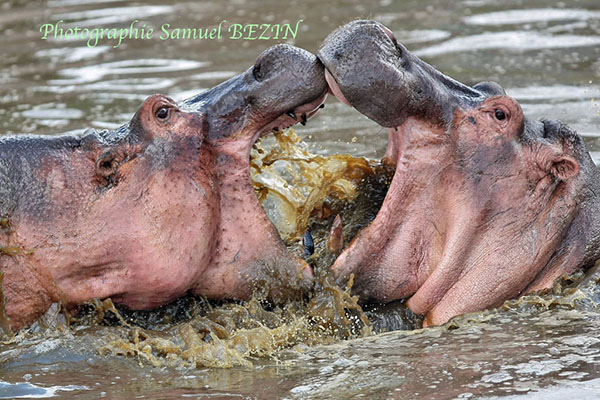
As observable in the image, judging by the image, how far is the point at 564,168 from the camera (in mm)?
4465

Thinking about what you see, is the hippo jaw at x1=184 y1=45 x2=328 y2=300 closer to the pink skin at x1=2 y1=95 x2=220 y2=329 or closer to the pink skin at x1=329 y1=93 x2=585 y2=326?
the pink skin at x1=2 y1=95 x2=220 y2=329

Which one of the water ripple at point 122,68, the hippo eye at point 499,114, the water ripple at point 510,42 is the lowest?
the hippo eye at point 499,114

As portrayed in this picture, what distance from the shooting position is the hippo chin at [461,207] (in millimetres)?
4398

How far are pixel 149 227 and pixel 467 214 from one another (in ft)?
4.28

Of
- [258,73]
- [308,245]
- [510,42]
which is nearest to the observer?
[258,73]

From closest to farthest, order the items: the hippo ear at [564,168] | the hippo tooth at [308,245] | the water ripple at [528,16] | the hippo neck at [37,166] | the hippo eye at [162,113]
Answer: the hippo neck at [37,166] → the hippo eye at [162,113] → the hippo ear at [564,168] → the hippo tooth at [308,245] → the water ripple at [528,16]

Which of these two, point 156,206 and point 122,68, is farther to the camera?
point 122,68

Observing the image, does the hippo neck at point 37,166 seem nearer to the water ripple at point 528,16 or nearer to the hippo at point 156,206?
the hippo at point 156,206

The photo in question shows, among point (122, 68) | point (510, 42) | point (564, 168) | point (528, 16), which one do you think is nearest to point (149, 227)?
point (564, 168)

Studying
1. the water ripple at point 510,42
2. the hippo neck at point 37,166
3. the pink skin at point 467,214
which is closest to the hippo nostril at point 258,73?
the pink skin at point 467,214

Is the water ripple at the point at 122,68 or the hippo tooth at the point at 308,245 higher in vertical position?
the water ripple at the point at 122,68

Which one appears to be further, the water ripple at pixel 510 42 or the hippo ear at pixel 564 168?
the water ripple at pixel 510 42

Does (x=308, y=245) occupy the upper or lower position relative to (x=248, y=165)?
lower

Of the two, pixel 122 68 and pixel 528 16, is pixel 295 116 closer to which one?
pixel 122 68
